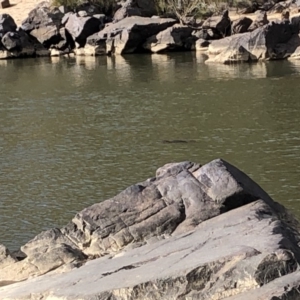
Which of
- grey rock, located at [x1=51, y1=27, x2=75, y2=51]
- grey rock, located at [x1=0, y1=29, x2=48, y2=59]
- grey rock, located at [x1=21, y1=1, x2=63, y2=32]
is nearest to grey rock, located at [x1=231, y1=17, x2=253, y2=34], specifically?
grey rock, located at [x1=51, y1=27, x2=75, y2=51]

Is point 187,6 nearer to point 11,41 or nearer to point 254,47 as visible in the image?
point 11,41

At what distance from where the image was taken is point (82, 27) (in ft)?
124

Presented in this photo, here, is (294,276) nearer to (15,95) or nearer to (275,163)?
(275,163)

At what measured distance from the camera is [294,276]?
5.45 meters

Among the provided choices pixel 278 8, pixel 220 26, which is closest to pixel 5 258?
pixel 220 26

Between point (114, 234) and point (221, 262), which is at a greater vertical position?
point (221, 262)

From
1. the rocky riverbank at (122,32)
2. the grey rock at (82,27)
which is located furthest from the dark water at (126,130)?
the grey rock at (82,27)

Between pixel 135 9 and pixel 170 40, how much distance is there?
6077 mm

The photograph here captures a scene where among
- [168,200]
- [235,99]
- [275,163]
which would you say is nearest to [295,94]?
[235,99]

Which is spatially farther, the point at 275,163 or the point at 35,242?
the point at 275,163

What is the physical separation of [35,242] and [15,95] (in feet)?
53.8

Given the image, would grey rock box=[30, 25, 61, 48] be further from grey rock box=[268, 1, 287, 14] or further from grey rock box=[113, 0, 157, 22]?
grey rock box=[268, 1, 287, 14]

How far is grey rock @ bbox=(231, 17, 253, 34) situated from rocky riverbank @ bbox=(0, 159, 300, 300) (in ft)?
93.9

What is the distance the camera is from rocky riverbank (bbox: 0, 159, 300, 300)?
18.6 feet
